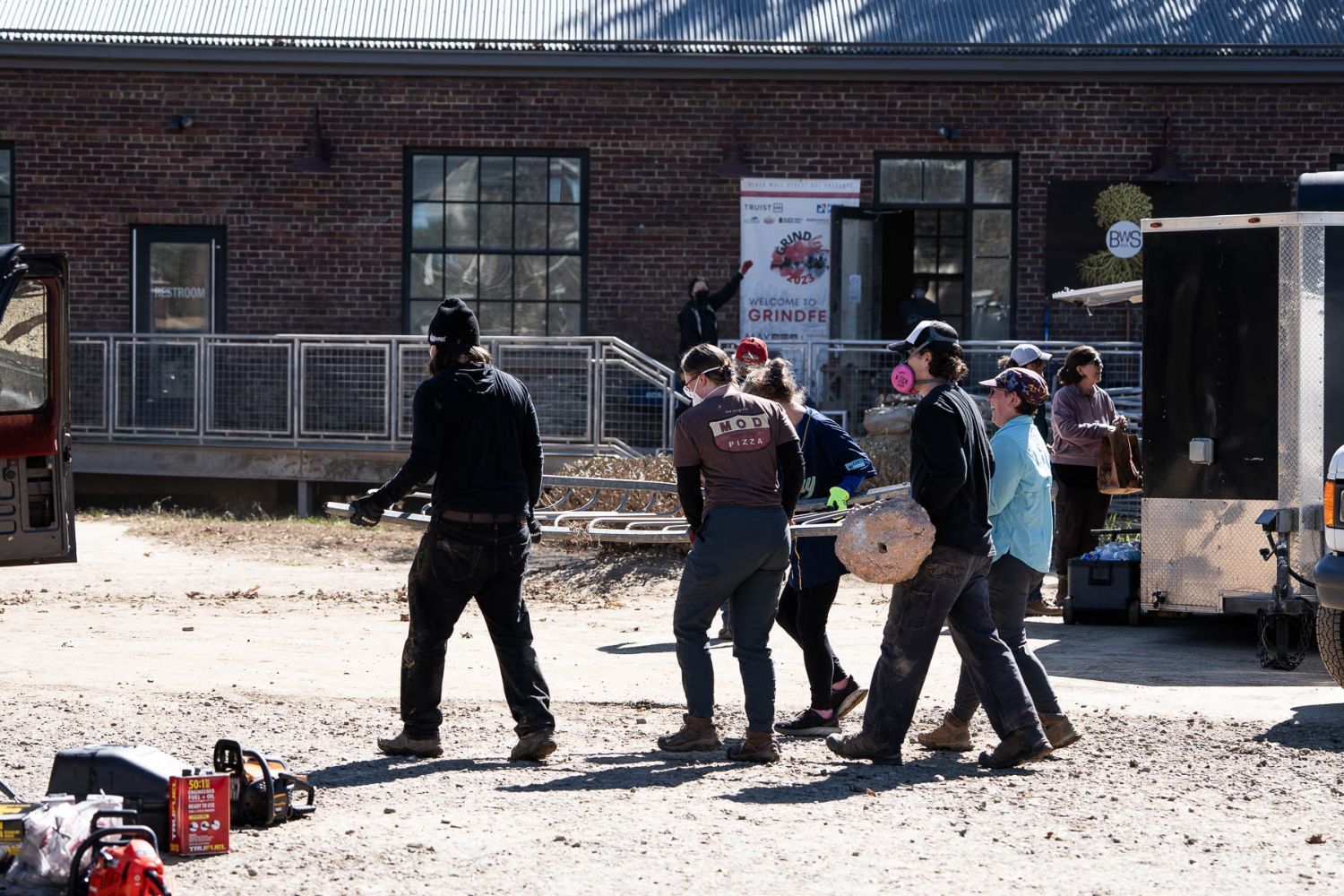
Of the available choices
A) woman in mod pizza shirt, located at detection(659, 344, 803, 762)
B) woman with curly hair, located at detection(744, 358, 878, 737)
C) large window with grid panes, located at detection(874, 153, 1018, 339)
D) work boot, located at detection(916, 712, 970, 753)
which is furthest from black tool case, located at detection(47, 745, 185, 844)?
large window with grid panes, located at detection(874, 153, 1018, 339)

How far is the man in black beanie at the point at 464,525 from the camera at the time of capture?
7219mm

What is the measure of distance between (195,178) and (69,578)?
7110mm

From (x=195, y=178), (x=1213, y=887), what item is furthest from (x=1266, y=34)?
(x=1213, y=887)

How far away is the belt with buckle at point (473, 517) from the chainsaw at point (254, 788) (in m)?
1.43

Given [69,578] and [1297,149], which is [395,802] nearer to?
A: [69,578]

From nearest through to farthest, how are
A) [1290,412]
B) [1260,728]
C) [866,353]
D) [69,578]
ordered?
[1260,728], [1290,412], [69,578], [866,353]

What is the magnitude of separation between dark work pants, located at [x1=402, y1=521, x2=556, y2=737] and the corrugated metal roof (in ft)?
40.5

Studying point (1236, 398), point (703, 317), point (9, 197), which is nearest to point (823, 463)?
point (1236, 398)

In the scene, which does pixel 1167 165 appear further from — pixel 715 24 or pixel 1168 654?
pixel 1168 654

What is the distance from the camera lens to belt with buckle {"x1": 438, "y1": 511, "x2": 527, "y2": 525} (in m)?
7.21

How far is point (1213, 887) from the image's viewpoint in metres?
5.48

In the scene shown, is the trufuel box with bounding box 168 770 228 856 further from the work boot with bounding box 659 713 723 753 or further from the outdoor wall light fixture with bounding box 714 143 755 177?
the outdoor wall light fixture with bounding box 714 143 755 177

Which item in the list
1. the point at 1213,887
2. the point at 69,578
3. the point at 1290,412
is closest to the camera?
the point at 1213,887

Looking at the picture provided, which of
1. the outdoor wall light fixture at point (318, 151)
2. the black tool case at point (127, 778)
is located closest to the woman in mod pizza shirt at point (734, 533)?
the black tool case at point (127, 778)
